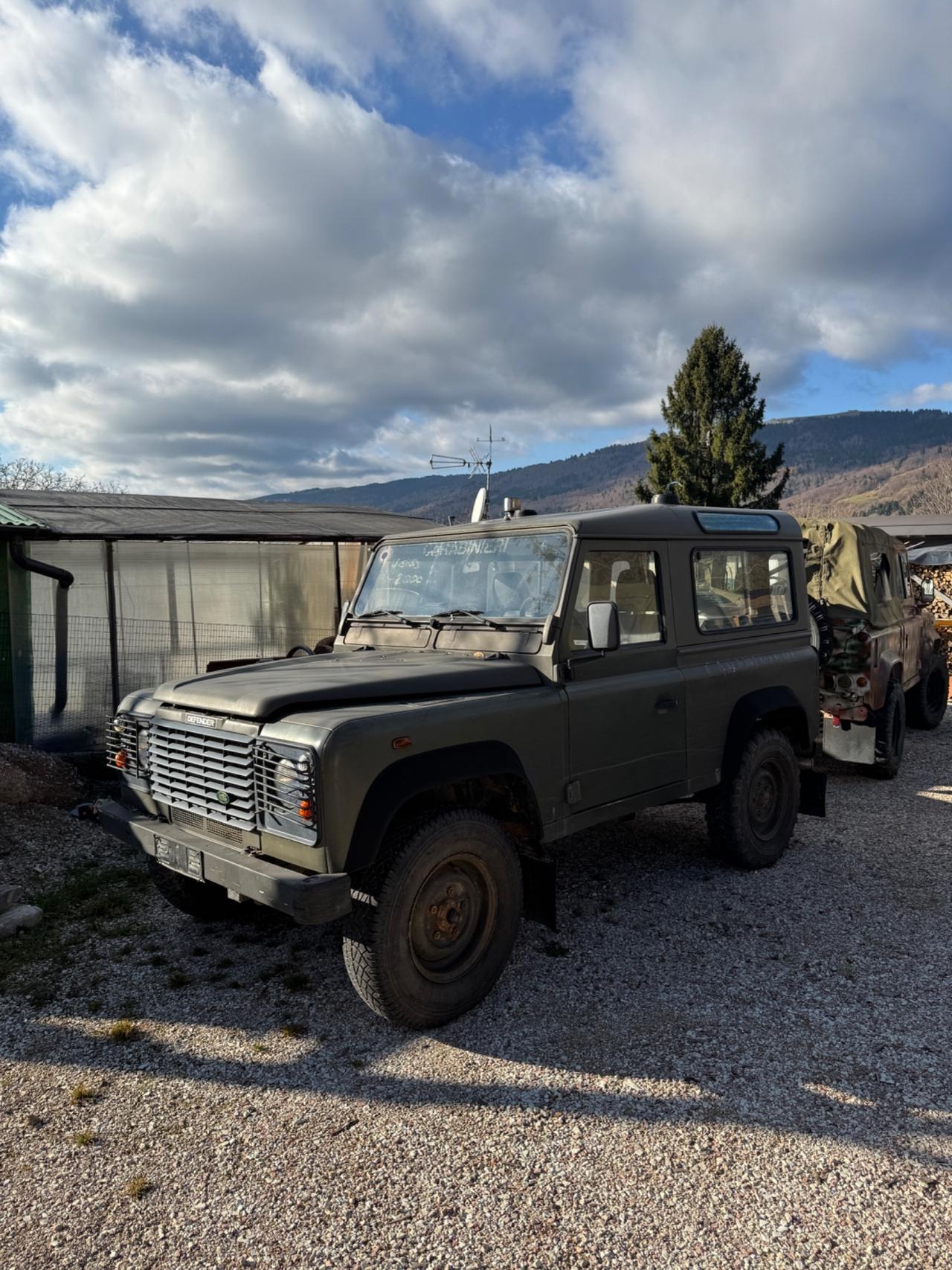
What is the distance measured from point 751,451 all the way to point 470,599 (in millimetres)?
A: 40577

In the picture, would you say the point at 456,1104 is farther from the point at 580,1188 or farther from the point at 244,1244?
the point at 244,1244

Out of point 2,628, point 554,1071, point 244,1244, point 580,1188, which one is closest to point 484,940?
point 554,1071

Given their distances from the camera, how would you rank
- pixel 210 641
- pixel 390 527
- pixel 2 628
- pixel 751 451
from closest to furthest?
pixel 2 628, pixel 210 641, pixel 390 527, pixel 751 451

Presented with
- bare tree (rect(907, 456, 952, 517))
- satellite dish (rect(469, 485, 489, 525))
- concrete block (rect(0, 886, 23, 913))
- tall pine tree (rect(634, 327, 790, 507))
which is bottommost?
concrete block (rect(0, 886, 23, 913))

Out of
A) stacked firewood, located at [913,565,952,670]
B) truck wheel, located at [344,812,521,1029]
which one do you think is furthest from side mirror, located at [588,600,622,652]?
→ stacked firewood, located at [913,565,952,670]

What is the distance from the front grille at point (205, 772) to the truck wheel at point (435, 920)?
25.5 inches

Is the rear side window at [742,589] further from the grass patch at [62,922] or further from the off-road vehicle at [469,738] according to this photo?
the grass patch at [62,922]

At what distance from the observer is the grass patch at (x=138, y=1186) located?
2785mm

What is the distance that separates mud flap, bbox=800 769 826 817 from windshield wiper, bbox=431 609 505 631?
2973mm

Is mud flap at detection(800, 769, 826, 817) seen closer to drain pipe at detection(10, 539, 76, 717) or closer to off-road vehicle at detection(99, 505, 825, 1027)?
off-road vehicle at detection(99, 505, 825, 1027)

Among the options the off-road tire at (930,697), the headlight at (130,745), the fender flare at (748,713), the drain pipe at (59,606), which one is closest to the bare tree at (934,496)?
the off-road tire at (930,697)

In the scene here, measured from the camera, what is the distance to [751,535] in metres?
5.57

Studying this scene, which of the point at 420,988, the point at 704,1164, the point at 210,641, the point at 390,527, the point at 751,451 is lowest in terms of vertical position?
the point at 704,1164

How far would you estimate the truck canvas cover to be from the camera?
27.5 ft
